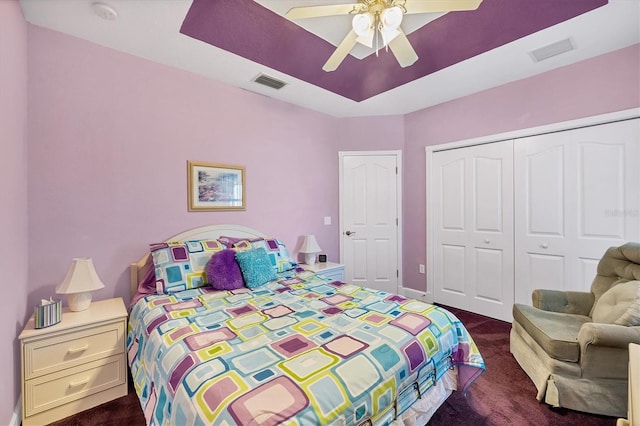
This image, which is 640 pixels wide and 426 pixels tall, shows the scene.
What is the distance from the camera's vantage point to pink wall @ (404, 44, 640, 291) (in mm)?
2359

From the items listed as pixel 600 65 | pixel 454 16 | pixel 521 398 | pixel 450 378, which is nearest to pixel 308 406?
pixel 450 378

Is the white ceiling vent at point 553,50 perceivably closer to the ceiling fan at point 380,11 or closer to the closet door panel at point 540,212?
the closet door panel at point 540,212

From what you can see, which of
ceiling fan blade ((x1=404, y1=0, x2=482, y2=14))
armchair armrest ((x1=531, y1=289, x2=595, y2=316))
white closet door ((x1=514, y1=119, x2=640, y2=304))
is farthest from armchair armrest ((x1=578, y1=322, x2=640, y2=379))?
ceiling fan blade ((x1=404, y1=0, x2=482, y2=14))

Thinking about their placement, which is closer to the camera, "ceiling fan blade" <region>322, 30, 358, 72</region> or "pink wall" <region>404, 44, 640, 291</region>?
"ceiling fan blade" <region>322, 30, 358, 72</region>

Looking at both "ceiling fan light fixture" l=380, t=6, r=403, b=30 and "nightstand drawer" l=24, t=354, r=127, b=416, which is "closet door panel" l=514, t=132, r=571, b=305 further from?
"nightstand drawer" l=24, t=354, r=127, b=416

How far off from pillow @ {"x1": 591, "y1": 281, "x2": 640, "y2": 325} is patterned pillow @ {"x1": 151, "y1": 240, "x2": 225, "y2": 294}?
2.80 meters

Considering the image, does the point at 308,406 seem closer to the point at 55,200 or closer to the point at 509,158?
the point at 55,200

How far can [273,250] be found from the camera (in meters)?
2.73

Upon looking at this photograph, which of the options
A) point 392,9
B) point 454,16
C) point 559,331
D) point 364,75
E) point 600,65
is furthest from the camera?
point 364,75

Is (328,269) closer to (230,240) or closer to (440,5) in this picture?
(230,240)

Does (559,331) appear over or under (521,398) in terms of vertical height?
over

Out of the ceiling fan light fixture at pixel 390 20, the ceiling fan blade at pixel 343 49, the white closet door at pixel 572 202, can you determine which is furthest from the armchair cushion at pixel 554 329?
the ceiling fan blade at pixel 343 49

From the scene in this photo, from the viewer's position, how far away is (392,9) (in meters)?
1.44

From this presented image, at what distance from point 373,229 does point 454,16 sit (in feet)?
8.22
